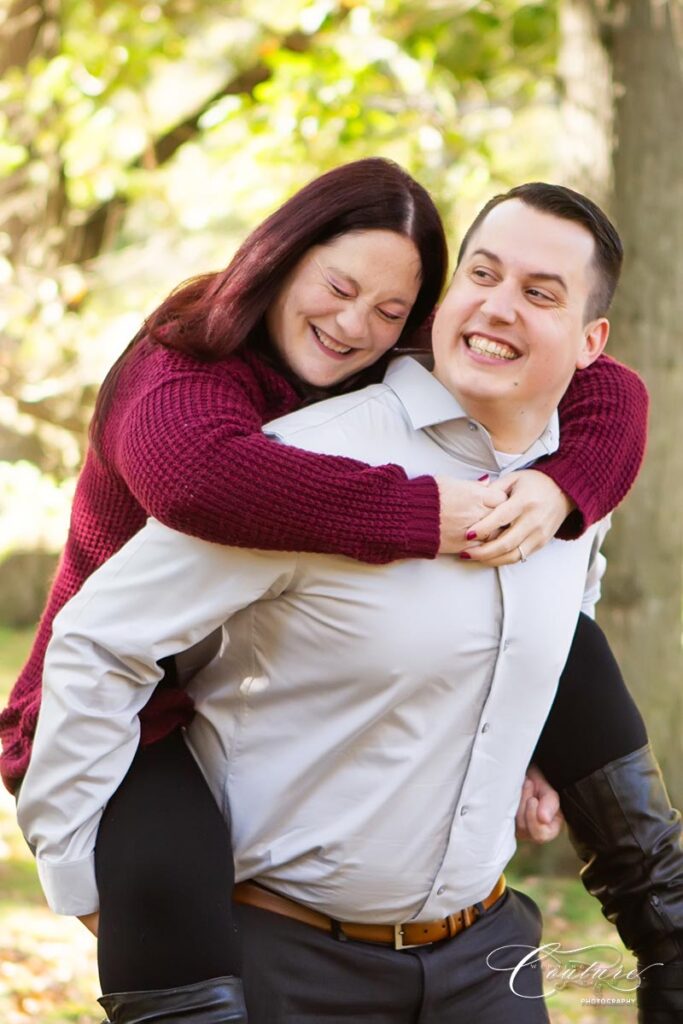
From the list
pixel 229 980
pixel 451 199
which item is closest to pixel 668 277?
pixel 451 199

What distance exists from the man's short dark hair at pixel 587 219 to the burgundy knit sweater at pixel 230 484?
0.22m

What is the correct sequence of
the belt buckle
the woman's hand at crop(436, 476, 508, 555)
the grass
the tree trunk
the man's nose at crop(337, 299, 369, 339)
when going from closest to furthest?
1. the woman's hand at crop(436, 476, 508, 555)
2. the belt buckle
3. the man's nose at crop(337, 299, 369, 339)
4. the grass
5. the tree trunk

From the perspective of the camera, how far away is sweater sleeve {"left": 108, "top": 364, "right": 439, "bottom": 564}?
6.20 feet

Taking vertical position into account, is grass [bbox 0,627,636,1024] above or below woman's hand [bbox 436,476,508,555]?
below

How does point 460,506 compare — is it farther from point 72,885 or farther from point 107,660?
point 72,885

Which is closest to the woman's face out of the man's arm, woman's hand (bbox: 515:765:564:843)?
the man's arm

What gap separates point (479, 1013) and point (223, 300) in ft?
4.22

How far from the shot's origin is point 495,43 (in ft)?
20.3

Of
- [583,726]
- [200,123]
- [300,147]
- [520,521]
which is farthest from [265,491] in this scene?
[200,123]

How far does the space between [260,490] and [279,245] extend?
599 millimetres

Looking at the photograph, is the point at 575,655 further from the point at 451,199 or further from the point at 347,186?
the point at 451,199

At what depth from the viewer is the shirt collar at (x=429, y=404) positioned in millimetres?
2127

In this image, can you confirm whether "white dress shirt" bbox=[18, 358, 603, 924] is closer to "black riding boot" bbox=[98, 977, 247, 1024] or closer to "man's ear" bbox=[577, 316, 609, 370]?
"black riding boot" bbox=[98, 977, 247, 1024]

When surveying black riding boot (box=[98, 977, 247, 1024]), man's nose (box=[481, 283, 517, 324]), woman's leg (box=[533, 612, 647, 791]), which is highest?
man's nose (box=[481, 283, 517, 324])
